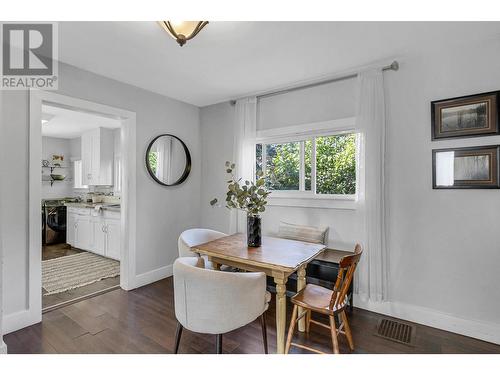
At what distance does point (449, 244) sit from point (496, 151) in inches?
33.1

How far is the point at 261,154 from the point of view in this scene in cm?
344

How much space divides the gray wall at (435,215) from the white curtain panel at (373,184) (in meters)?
0.10

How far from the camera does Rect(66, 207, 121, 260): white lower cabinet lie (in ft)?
13.1

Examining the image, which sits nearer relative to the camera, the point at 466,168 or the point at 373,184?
the point at 466,168

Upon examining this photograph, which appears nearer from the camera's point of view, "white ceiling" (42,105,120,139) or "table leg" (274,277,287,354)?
"table leg" (274,277,287,354)

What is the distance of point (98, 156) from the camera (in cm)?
517

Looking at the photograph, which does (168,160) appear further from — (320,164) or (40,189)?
(320,164)

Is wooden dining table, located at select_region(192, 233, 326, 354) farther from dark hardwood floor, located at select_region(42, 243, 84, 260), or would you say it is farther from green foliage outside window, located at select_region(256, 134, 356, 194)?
dark hardwood floor, located at select_region(42, 243, 84, 260)

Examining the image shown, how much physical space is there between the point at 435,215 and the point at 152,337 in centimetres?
268

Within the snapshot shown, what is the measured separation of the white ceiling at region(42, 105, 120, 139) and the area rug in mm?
2279

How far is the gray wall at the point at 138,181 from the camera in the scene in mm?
2164

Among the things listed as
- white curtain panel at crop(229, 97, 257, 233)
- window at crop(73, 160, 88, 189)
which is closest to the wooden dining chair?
white curtain panel at crop(229, 97, 257, 233)

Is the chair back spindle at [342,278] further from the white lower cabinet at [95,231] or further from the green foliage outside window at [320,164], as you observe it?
the white lower cabinet at [95,231]

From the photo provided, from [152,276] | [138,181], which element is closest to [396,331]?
[152,276]
